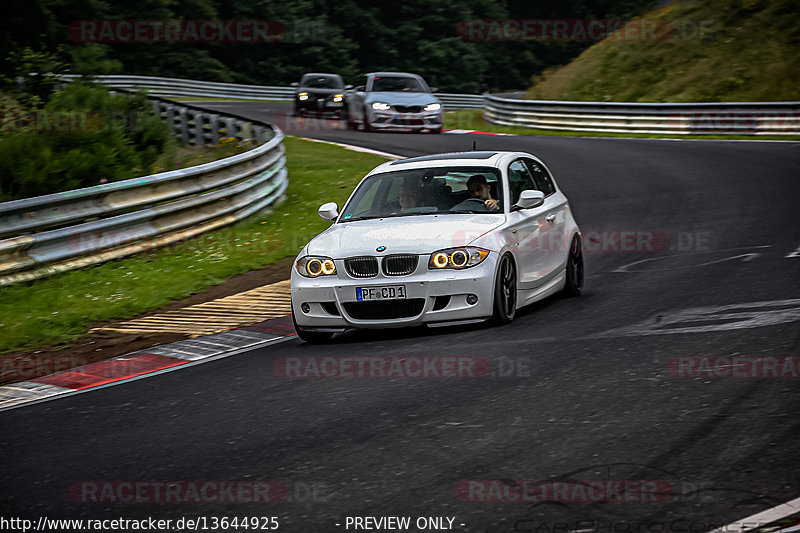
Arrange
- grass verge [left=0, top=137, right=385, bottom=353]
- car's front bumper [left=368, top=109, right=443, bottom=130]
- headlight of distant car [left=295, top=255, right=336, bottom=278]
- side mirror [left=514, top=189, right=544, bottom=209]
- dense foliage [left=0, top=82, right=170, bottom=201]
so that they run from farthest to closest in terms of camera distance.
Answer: car's front bumper [left=368, top=109, right=443, bottom=130], dense foliage [left=0, top=82, right=170, bottom=201], grass verge [left=0, top=137, right=385, bottom=353], side mirror [left=514, top=189, right=544, bottom=209], headlight of distant car [left=295, top=255, right=336, bottom=278]

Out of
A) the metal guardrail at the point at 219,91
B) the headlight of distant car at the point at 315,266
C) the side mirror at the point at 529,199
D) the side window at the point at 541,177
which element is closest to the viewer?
the headlight of distant car at the point at 315,266

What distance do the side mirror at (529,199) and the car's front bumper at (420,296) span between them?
960 millimetres

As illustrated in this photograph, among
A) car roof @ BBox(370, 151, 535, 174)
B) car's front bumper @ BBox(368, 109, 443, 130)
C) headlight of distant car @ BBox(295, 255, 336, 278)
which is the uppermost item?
car roof @ BBox(370, 151, 535, 174)

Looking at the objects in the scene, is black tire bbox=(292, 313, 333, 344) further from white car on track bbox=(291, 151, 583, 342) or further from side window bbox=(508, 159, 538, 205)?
side window bbox=(508, 159, 538, 205)

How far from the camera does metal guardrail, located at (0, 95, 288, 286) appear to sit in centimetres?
1166

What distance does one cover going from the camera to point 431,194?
32.7 ft

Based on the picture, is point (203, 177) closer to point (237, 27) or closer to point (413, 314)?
point (413, 314)

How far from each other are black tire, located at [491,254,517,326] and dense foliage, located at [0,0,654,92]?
4286 cm

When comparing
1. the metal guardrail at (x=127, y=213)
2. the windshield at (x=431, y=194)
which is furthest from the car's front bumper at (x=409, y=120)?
the windshield at (x=431, y=194)

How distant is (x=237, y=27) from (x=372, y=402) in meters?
57.8

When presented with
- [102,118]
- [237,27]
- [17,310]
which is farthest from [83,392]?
[237,27]

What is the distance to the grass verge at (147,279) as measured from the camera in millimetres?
10367

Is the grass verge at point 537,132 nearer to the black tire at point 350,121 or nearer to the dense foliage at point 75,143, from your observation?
the black tire at point 350,121

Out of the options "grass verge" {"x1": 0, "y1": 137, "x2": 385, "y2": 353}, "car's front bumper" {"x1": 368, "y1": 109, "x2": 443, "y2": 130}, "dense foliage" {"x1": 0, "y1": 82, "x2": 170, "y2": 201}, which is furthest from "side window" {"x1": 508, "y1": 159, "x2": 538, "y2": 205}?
"car's front bumper" {"x1": 368, "y1": 109, "x2": 443, "y2": 130}
